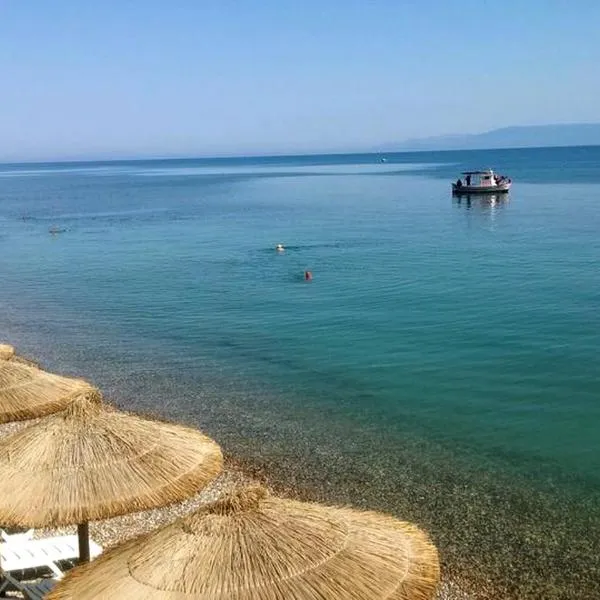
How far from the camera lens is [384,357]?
25766mm

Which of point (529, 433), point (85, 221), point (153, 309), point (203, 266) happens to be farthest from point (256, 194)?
point (529, 433)

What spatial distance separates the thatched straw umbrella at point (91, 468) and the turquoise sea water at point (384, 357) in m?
5.85

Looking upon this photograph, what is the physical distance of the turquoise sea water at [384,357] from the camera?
15.6 m

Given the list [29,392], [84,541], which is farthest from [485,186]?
[84,541]

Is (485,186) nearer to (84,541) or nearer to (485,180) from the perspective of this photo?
(485,180)

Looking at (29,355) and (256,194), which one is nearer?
(29,355)

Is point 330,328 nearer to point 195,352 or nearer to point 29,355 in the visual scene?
point 195,352

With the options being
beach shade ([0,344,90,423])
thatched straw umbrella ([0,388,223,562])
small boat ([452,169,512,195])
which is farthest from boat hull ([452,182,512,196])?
thatched straw umbrella ([0,388,223,562])

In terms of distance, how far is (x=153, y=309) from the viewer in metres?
35.0

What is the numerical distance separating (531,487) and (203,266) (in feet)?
105

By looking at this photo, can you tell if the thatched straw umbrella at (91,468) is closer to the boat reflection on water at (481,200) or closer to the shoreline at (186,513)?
the shoreline at (186,513)

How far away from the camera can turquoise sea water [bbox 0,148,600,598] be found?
612 inches

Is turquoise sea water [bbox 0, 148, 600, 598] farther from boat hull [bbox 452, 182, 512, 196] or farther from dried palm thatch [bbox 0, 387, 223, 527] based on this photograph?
boat hull [bbox 452, 182, 512, 196]

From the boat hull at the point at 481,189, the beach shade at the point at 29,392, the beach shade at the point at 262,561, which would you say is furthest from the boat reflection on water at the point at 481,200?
the beach shade at the point at 262,561
